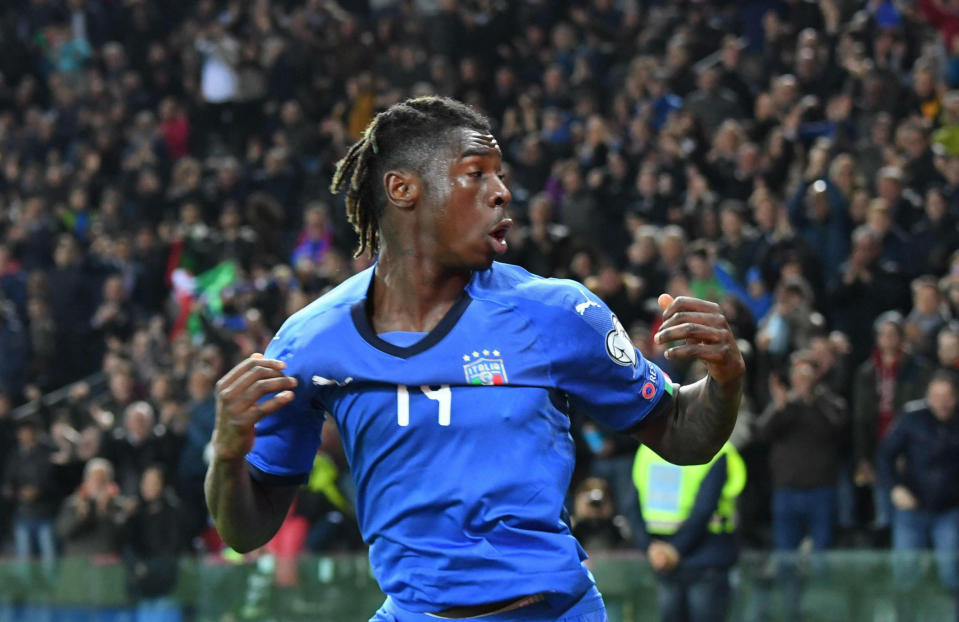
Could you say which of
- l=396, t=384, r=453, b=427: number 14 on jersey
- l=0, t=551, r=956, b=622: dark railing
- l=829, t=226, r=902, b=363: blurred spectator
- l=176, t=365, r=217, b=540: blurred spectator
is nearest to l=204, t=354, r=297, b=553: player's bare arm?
l=396, t=384, r=453, b=427: number 14 on jersey

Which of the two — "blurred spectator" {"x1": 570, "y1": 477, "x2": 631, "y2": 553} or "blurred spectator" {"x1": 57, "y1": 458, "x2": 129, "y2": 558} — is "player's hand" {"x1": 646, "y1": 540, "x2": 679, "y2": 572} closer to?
"blurred spectator" {"x1": 570, "y1": 477, "x2": 631, "y2": 553}

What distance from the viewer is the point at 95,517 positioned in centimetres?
1074

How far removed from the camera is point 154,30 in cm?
2008

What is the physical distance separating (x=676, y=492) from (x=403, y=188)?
474cm

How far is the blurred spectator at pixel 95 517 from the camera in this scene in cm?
1053

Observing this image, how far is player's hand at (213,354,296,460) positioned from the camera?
130 inches

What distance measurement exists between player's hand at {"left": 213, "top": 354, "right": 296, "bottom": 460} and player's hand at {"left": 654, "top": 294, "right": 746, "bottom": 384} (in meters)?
0.81

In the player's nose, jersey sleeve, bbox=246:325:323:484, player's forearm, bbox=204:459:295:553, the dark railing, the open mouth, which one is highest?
the player's nose

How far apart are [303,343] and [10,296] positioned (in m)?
12.8

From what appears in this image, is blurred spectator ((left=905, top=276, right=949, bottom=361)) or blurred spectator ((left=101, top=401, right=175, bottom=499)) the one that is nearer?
blurred spectator ((left=905, top=276, right=949, bottom=361))

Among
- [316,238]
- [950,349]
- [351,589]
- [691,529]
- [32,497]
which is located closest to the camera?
[691,529]

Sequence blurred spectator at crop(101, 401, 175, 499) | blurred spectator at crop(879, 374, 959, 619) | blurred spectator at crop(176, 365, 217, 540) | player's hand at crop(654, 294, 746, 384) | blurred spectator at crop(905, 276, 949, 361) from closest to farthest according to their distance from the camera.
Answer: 1. player's hand at crop(654, 294, 746, 384)
2. blurred spectator at crop(879, 374, 959, 619)
3. blurred spectator at crop(905, 276, 949, 361)
4. blurred spectator at crop(176, 365, 217, 540)
5. blurred spectator at crop(101, 401, 175, 499)

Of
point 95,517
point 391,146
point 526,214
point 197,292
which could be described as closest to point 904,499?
point 526,214

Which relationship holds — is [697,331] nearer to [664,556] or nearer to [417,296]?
[417,296]
